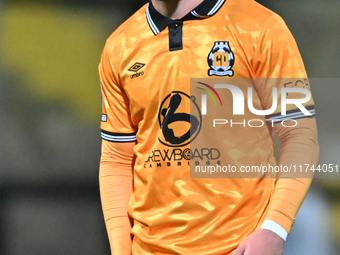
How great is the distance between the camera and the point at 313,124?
3.02 feet

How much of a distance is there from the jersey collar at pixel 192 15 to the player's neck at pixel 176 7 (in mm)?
13

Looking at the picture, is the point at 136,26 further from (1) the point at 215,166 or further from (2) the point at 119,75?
(1) the point at 215,166

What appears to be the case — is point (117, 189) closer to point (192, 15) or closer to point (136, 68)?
point (136, 68)

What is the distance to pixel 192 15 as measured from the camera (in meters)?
1.04

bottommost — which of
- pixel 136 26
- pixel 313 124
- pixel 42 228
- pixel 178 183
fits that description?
pixel 42 228

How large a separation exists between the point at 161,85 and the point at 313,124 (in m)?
0.39

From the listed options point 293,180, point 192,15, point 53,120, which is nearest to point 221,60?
point 192,15

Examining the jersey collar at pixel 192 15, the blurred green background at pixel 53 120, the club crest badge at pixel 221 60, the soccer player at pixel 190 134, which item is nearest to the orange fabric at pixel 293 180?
the soccer player at pixel 190 134

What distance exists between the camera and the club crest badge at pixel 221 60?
3.24 ft

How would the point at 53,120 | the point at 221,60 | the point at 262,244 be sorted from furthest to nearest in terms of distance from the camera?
the point at 53,120, the point at 221,60, the point at 262,244

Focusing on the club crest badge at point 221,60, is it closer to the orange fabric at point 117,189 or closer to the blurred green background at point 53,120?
the orange fabric at point 117,189

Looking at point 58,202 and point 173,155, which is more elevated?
point 173,155

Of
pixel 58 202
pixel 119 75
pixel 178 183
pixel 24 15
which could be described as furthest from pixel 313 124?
pixel 24 15

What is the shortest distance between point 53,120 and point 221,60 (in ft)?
2.67
